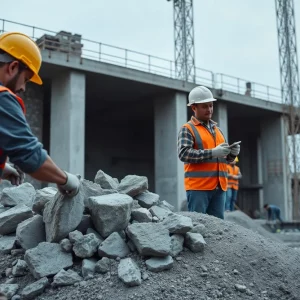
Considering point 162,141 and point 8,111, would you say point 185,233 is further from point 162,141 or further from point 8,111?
point 162,141

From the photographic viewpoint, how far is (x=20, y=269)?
3078 millimetres

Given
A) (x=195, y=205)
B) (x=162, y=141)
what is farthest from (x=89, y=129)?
(x=195, y=205)

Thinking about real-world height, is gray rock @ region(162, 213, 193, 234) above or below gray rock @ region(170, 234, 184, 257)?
above

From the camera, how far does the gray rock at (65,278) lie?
286 centimetres

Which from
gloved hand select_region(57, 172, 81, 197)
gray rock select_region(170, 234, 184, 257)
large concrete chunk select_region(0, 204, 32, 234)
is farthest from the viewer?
large concrete chunk select_region(0, 204, 32, 234)

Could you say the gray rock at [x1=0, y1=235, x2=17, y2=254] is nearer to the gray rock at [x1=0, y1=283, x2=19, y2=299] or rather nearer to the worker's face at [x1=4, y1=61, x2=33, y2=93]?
the gray rock at [x1=0, y1=283, x2=19, y2=299]

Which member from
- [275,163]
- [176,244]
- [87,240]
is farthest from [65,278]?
[275,163]

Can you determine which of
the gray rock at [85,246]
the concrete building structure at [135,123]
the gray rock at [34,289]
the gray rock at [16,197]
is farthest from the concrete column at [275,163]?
the gray rock at [34,289]

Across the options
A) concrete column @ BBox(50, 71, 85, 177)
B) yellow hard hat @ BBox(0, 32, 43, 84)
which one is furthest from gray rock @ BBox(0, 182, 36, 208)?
concrete column @ BBox(50, 71, 85, 177)

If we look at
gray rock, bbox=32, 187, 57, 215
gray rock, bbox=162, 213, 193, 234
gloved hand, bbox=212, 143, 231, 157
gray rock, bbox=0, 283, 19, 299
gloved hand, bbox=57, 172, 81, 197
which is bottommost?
gray rock, bbox=0, 283, 19, 299

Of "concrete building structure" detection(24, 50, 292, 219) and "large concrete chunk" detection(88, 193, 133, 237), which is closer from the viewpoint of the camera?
"large concrete chunk" detection(88, 193, 133, 237)

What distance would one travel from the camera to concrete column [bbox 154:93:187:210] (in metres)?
16.2

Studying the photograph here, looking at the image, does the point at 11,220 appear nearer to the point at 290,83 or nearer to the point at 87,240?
the point at 87,240

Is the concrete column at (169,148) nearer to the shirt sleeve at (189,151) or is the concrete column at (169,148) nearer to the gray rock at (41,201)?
the shirt sleeve at (189,151)
